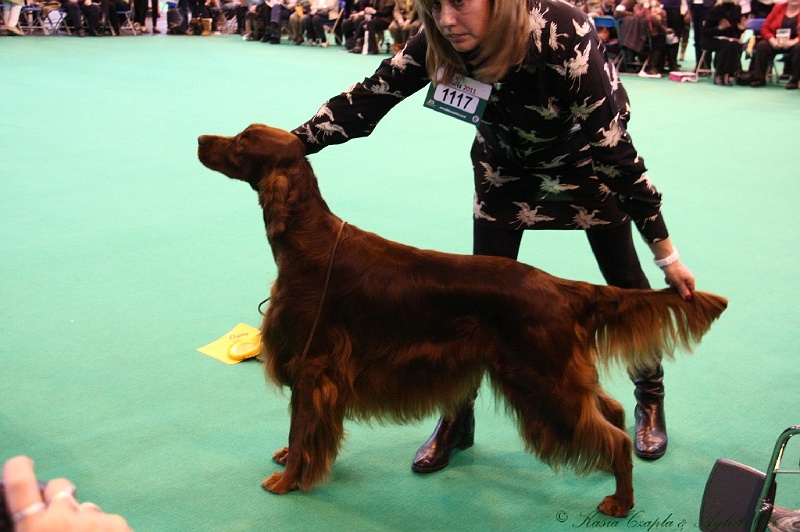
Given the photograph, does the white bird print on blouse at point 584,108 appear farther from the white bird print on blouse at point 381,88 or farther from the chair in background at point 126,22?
the chair in background at point 126,22

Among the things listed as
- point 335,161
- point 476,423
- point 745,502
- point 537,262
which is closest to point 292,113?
point 335,161

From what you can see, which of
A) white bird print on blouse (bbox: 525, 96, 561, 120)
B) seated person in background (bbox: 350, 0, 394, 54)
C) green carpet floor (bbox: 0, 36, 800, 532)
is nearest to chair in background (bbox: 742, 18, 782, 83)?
green carpet floor (bbox: 0, 36, 800, 532)

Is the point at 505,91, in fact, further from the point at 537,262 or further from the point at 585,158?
the point at 537,262

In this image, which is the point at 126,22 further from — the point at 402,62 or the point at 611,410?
the point at 611,410

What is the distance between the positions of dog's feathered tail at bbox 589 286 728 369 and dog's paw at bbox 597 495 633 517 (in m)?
0.45

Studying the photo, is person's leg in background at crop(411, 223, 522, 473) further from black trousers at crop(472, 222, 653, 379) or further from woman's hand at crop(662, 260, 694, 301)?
woman's hand at crop(662, 260, 694, 301)

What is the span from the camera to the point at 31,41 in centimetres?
1446

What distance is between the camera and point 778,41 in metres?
11.5

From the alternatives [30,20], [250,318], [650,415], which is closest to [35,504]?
[650,415]

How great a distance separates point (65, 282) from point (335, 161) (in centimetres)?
301

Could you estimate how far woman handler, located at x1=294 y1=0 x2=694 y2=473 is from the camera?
2176mm

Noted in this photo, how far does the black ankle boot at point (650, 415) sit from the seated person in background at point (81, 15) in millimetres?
15937

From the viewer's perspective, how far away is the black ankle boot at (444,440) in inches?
105

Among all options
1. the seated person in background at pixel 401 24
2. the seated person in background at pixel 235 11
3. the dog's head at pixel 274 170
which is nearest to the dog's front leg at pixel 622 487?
the dog's head at pixel 274 170
